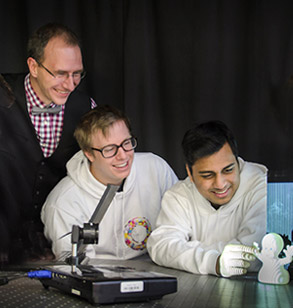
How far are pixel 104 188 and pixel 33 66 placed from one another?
631 mm

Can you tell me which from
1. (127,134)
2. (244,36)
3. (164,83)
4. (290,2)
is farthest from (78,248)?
(290,2)

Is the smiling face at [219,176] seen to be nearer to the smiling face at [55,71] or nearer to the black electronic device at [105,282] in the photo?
the black electronic device at [105,282]

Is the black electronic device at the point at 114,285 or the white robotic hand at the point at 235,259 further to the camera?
the white robotic hand at the point at 235,259

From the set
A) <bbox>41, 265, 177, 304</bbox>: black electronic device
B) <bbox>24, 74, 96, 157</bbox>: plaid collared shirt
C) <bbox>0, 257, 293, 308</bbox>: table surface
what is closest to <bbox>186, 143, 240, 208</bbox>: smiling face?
<bbox>0, 257, 293, 308</bbox>: table surface

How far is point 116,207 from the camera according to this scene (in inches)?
101

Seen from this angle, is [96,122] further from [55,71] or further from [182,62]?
[182,62]

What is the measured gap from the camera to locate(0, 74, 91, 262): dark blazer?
2.66m

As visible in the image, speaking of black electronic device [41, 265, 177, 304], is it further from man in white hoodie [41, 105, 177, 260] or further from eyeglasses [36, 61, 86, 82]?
eyeglasses [36, 61, 86, 82]

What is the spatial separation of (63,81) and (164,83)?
17.5 inches

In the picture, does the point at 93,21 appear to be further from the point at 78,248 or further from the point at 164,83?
the point at 78,248

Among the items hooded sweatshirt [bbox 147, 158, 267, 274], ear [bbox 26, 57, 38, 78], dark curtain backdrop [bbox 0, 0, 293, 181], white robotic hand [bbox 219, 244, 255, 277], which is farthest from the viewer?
ear [bbox 26, 57, 38, 78]

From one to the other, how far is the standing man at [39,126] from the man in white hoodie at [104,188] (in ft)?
0.28

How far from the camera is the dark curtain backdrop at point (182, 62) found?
95.4 inches

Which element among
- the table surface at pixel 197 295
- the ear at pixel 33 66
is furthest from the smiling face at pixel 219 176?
the ear at pixel 33 66
